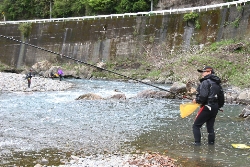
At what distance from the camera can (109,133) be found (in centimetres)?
775

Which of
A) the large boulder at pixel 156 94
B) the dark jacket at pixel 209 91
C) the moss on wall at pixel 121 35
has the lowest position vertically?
the large boulder at pixel 156 94

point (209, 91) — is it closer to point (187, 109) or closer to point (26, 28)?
point (187, 109)

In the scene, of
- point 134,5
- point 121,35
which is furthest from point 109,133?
point 134,5

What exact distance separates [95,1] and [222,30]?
63.4 feet

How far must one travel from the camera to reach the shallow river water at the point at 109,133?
18.9 feet

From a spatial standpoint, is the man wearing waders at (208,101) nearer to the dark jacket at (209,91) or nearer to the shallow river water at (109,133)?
the dark jacket at (209,91)

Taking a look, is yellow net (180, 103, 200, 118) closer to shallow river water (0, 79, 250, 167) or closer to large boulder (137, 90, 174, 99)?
shallow river water (0, 79, 250, 167)

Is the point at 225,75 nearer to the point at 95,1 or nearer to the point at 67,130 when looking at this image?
the point at 67,130

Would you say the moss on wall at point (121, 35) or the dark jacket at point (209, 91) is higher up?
the moss on wall at point (121, 35)

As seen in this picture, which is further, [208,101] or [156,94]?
[156,94]

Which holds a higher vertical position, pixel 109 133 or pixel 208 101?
A: pixel 208 101

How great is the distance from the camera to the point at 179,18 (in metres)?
Answer: 29.5

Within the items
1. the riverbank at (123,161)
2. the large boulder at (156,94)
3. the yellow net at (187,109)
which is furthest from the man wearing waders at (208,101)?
the large boulder at (156,94)

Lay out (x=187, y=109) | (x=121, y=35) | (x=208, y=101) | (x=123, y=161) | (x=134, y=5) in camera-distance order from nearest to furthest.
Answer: (x=123, y=161) → (x=208, y=101) → (x=187, y=109) → (x=121, y=35) → (x=134, y=5)
